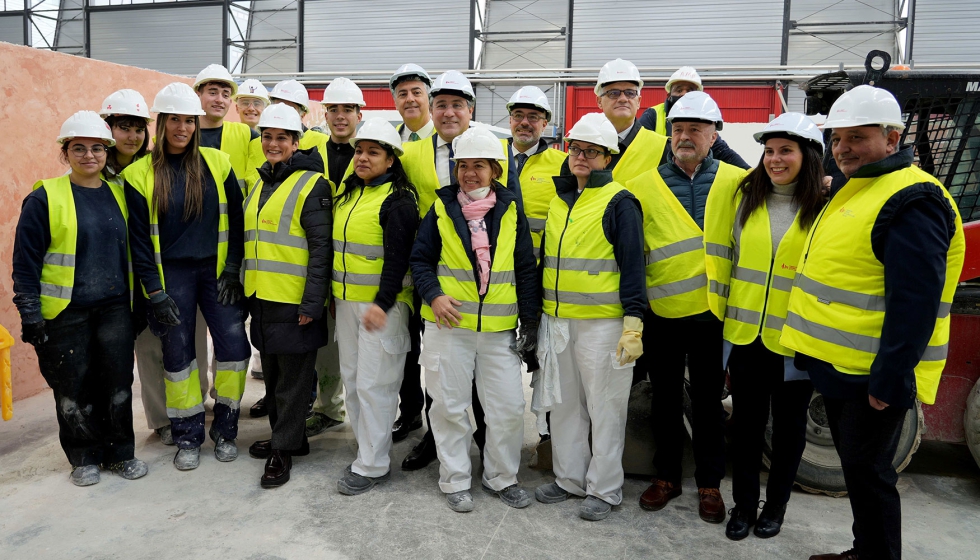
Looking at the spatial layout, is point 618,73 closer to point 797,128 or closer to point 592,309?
point 797,128

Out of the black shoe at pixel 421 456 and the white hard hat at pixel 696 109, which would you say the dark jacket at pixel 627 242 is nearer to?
the white hard hat at pixel 696 109

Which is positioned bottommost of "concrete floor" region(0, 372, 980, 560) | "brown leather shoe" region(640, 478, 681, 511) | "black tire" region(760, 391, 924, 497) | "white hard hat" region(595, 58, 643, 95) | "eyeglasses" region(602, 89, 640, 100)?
"concrete floor" region(0, 372, 980, 560)

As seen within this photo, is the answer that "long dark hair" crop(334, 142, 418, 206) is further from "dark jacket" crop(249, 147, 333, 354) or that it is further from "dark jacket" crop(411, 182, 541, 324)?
"dark jacket" crop(411, 182, 541, 324)

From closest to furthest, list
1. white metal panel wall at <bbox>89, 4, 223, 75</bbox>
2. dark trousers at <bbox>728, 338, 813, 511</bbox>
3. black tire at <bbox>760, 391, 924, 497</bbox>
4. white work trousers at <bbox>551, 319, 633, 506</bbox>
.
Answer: dark trousers at <bbox>728, 338, 813, 511</bbox>, white work trousers at <bbox>551, 319, 633, 506</bbox>, black tire at <bbox>760, 391, 924, 497</bbox>, white metal panel wall at <bbox>89, 4, 223, 75</bbox>

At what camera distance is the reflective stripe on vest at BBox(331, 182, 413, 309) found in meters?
3.71

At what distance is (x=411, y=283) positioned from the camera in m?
3.81

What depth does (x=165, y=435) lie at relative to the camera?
441 centimetres

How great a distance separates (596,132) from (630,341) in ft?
3.36

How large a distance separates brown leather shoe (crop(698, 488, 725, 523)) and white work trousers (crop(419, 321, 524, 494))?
0.97m

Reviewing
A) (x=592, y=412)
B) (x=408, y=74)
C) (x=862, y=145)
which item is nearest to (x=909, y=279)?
(x=862, y=145)

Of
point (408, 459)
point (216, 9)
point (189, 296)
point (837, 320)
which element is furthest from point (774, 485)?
point (216, 9)

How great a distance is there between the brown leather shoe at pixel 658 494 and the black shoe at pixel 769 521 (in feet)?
1.55


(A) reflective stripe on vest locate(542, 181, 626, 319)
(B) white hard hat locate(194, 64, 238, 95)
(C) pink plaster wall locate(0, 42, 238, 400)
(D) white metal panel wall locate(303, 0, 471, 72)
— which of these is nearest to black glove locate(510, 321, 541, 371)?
(A) reflective stripe on vest locate(542, 181, 626, 319)

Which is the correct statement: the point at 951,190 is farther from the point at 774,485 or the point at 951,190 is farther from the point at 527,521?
the point at 527,521
